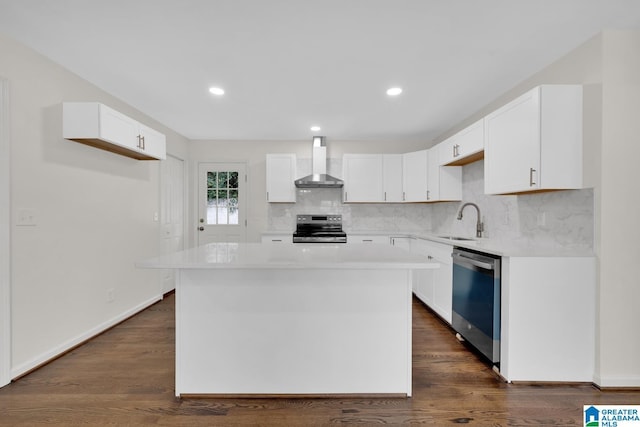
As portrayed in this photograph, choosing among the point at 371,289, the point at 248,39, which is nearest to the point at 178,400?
the point at 371,289

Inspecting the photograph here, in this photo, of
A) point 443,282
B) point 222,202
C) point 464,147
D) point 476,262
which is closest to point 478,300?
point 476,262

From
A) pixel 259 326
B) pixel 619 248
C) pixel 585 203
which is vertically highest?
pixel 585 203

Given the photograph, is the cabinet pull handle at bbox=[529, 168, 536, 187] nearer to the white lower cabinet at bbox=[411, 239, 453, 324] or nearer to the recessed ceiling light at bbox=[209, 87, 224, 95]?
the white lower cabinet at bbox=[411, 239, 453, 324]

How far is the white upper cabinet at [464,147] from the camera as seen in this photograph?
9.59 ft

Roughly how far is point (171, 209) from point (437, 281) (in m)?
3.70

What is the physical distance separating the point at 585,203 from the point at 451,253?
1120mm

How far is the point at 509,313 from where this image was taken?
6.88 feet

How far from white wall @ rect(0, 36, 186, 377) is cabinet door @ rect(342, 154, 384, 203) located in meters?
2.84

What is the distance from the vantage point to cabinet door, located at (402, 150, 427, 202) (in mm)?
4281

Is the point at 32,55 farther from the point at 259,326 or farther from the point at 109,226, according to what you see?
the point at 259,326

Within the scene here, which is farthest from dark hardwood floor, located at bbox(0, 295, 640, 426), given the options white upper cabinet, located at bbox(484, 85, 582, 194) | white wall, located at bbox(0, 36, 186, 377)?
white upper cabinet, located at bbox(484, 85, 582, 194)

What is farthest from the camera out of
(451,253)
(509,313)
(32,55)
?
(451,253)

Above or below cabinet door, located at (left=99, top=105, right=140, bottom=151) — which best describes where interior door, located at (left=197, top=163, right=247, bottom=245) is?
below
